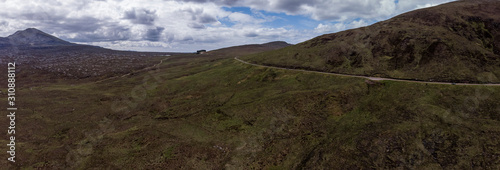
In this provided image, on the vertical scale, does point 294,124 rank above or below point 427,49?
below

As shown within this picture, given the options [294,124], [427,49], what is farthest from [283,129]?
[427,49]

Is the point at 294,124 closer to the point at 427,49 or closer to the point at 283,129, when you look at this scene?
the point at 283,129

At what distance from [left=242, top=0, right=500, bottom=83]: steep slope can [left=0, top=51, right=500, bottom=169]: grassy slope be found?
997 cm

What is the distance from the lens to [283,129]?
1860 inches

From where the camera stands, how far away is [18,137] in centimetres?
4597

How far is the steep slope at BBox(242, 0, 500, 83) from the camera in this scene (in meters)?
56.4

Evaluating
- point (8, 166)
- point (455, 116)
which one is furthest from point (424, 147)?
point (8, 166)

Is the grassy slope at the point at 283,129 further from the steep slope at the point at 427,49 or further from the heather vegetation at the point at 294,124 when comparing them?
the steep slope at the point at 427,49

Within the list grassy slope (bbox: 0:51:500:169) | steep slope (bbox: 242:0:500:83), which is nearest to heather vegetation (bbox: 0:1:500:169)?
grassy slope (bbox: 0:51:500:169)

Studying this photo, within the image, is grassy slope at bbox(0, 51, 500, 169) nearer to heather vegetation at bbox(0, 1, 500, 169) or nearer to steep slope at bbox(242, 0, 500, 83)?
heather vegetation at bbox(0, 1, 500, 169)

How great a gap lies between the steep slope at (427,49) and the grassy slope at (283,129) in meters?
9.97

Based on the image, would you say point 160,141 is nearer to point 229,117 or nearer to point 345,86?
point 229,117

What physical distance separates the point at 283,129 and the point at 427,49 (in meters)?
51.6

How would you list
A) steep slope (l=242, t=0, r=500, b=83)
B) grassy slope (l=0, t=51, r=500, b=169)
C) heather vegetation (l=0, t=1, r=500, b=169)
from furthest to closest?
steep slope (l=242, t=0, r=500, b=83), heather vegetation (l=0, t=1, r=500, b=169), grassy slope (l=0, t=51, r=500, b=169)
